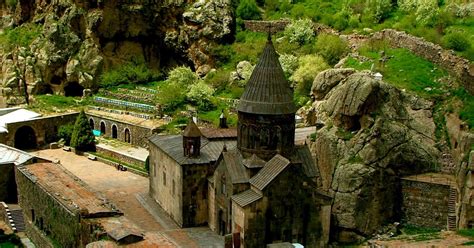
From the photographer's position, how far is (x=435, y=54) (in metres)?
44.1

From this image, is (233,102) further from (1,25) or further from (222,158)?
(1,25)

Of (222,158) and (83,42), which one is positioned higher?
(83,42)

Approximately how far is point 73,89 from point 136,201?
91.4 ft

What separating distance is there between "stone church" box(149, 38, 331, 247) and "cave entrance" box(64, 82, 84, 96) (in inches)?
1244

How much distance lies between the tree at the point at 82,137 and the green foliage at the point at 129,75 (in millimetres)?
11903

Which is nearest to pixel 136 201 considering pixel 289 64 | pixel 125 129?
pixel 125 129

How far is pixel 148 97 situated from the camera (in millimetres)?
60844

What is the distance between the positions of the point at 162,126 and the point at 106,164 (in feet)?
17.8

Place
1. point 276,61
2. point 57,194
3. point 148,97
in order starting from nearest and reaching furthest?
point 276,61
point 57,194
point 148,97

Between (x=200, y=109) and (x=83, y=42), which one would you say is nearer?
(x=200, y=109)

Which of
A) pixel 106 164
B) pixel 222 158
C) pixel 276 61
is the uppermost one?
pixel 276 61

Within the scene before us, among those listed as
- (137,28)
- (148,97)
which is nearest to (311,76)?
(148,97)

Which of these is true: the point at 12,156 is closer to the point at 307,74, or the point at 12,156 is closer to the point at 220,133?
the point at 220,133

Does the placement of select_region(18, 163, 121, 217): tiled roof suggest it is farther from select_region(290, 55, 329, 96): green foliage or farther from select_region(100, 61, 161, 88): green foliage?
select_region(100, 61, 161, 88): green foliage
